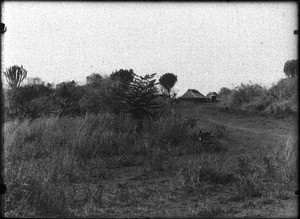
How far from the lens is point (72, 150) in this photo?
528 centimetres

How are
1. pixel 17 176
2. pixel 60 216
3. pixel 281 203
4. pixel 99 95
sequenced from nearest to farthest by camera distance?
1. pixel 60 216
2. pixel 17 176
3. pixel 281 203
4. pixel 99 95

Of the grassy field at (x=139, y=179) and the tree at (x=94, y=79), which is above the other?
the tree at (x=94, y=79)

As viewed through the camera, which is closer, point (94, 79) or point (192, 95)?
point (94, 79)

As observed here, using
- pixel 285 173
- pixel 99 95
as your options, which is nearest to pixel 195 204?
pixel 285 173

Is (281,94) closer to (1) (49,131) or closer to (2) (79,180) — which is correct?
(1) (49,131)

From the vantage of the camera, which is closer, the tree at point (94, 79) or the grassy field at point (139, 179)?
the grassy field at point (139, 179)

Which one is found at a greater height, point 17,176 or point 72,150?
point 17,176

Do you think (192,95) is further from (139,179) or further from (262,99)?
(139,179)

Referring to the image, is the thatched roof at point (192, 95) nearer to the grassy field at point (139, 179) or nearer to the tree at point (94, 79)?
the tree at point (94, 79)

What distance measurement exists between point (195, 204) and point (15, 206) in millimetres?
1822

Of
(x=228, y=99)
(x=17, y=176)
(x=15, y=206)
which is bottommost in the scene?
(x=228, y=99)

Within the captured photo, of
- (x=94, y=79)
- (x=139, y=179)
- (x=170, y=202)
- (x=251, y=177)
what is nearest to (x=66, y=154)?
(x=139, y=179)

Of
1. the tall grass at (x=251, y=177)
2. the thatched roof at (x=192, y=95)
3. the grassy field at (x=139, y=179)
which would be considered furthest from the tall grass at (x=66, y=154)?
the thatched roof at (x=192, y=95)

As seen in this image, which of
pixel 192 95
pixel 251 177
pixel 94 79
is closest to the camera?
pixel 251 177
